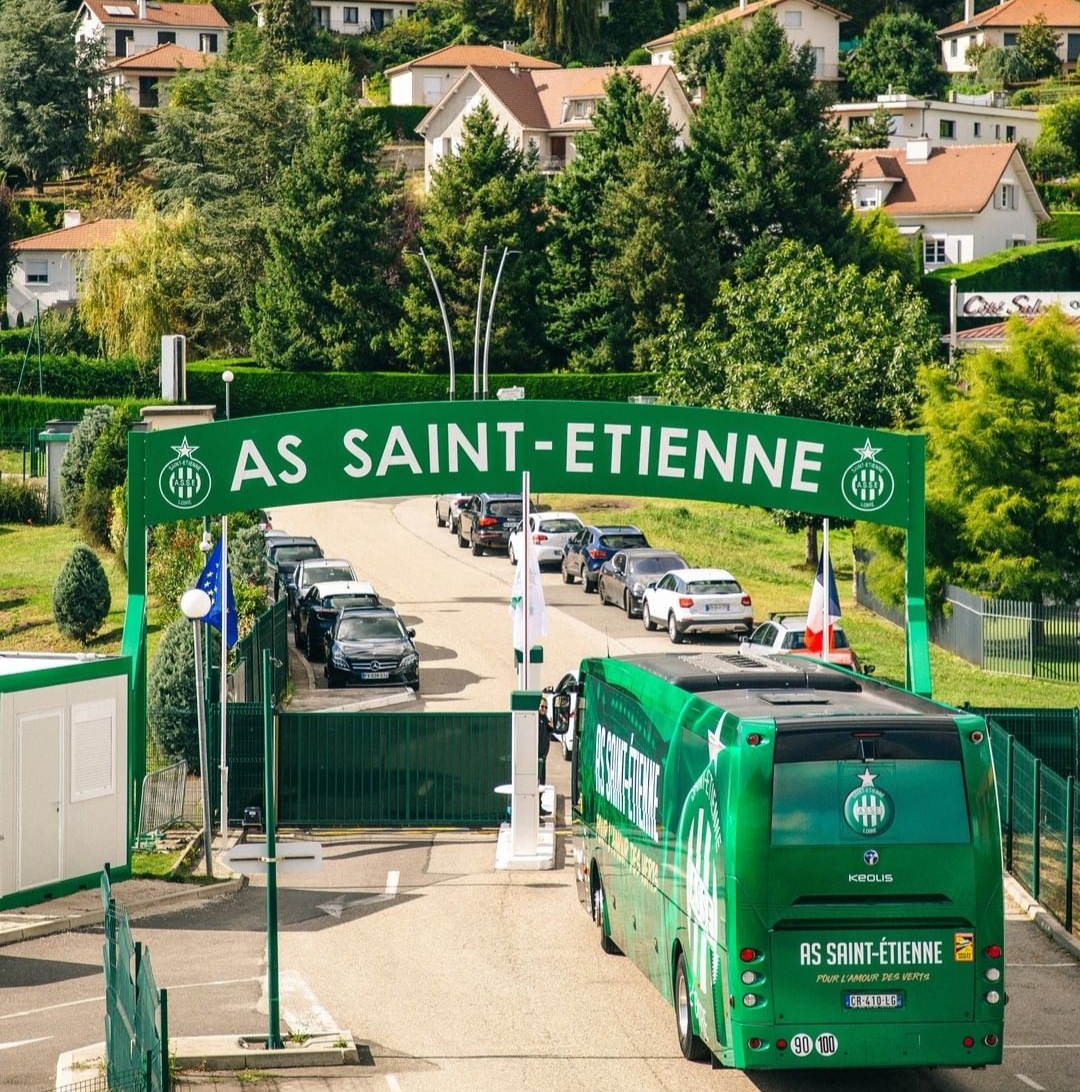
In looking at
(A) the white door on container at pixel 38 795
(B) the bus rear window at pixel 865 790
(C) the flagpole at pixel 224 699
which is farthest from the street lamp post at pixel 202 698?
(B) the bus rear window at pixel 865 790

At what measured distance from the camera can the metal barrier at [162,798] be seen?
2517 centimetres

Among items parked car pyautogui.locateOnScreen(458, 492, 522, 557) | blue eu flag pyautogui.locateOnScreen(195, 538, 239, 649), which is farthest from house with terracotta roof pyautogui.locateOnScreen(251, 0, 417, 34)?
blue eu flag pyautogui.locateOnScreen(195, 538, 239, 649)

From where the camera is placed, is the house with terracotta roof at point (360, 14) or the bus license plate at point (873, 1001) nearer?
the bus license plate at point (873, 1001)

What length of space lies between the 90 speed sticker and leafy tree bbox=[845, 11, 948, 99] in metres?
116

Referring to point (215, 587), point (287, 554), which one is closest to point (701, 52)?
point (287, 554)

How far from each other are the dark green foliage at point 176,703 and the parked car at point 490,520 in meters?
26.0

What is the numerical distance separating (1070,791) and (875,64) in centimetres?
11317

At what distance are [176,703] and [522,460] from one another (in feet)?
20.7

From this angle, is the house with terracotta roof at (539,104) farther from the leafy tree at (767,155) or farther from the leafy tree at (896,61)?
the leafy tree at (896,61)

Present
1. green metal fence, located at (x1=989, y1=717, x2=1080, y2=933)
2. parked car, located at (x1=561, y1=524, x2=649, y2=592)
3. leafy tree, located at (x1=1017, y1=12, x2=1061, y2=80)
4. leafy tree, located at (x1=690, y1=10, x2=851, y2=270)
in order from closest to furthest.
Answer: green metal fence, located at (x1=989, y1=717, x2=1080, y2=933) < parked car, located at (x1=561, y1=524, x2=649, y2=592) < leafy tree, located at (x1=690, y1=10, x2=851, y2=270) < leafy tree, located at (x1=1017, y1=12, x2=1061, y2=80)

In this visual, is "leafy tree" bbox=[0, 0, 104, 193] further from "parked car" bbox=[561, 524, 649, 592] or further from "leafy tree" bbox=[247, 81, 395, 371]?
"parked car" bbox=[561, 524, 649, 592]

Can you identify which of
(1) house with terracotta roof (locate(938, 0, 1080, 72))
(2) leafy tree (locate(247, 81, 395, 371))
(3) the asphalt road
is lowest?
(3) the asphalt road

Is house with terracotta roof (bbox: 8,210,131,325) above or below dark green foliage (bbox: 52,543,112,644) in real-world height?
above

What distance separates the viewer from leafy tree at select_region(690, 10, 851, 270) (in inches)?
3162
